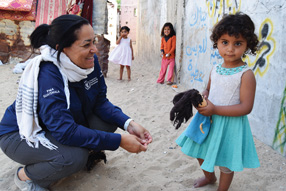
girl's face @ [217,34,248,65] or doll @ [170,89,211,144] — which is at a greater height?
girl's face @ [217,34,248,65]

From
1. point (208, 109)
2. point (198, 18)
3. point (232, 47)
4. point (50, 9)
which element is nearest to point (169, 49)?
point (198, 18)

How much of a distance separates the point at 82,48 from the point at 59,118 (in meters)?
0.53

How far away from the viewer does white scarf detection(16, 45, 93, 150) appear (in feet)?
5.83

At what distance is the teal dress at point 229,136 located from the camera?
1.83 metres

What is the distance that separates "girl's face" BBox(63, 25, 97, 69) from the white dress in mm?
5364

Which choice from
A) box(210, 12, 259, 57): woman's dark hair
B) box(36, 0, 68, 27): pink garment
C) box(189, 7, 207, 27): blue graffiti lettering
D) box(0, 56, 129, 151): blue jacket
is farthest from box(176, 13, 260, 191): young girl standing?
box(36, 0, 68, 27): pink garment

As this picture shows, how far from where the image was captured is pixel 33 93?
178 centimetres

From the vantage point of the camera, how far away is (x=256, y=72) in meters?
3.03

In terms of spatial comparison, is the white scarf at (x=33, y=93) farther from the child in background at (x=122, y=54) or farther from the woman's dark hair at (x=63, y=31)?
the child in background at (x=122, y=54)

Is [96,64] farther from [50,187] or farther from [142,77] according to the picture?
[142,77]

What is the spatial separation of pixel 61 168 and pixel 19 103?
0.56 metres

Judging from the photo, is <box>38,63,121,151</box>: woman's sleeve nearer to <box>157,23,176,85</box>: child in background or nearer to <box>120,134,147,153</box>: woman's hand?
<box>120,134,147,153</box>: woman's hand

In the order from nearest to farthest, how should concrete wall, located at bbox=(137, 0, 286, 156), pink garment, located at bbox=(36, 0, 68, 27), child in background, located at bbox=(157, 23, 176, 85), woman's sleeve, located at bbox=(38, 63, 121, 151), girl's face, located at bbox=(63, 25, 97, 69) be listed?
woman's sleeve, located at bbox=(38, 63, 121, 151) < girl's face, located at bbox=(63, 25, 97, 69) < concrete wall, located at bbox=(137, 0, 286, 156) < child in background, located at bbox=(157, 23, 176, 85) < pink garment, located at bbox=(36, 0, 68, 27)

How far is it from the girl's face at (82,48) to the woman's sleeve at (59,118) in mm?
154
